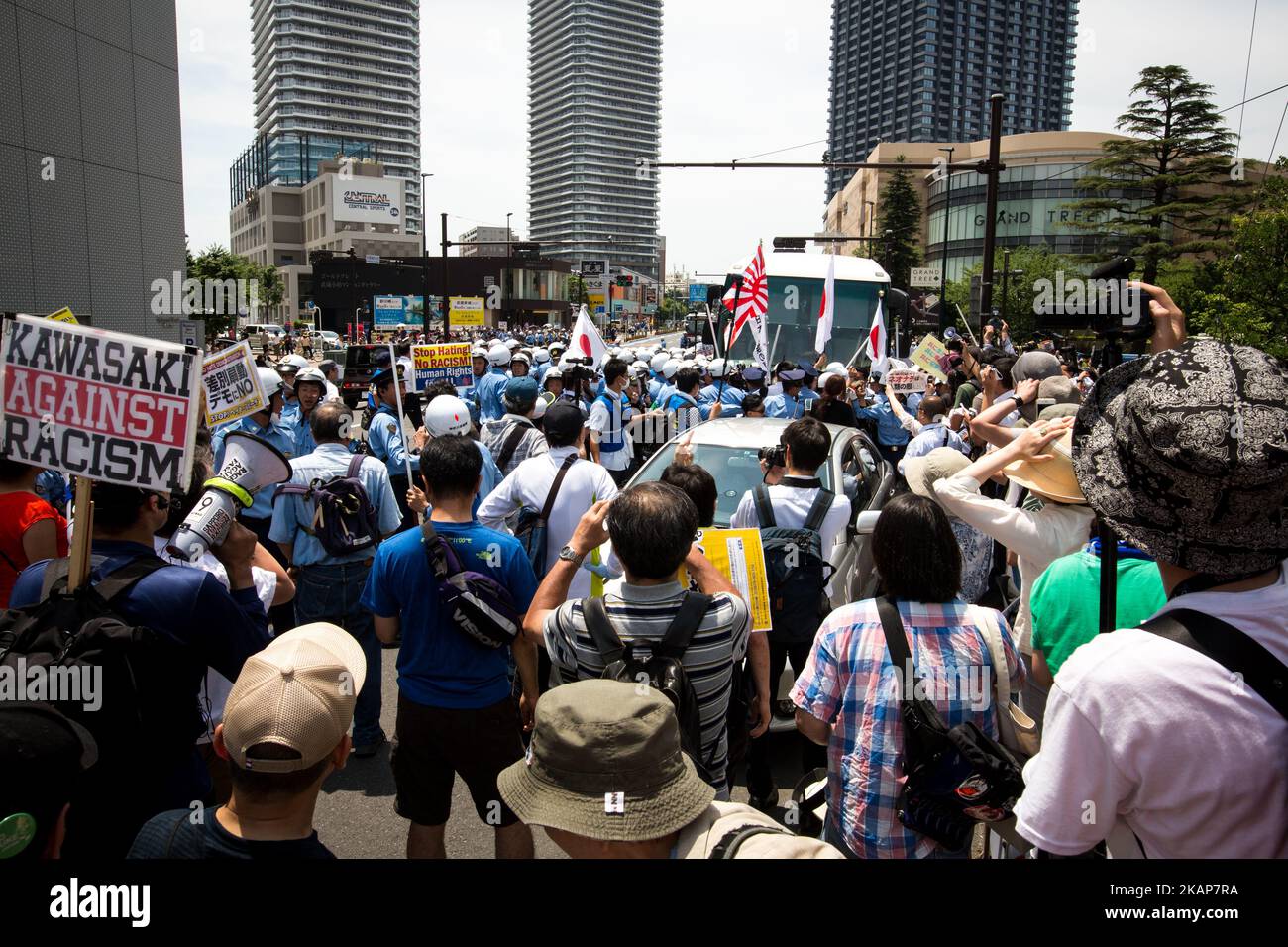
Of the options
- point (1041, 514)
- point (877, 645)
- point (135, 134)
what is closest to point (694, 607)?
point (877, 645)

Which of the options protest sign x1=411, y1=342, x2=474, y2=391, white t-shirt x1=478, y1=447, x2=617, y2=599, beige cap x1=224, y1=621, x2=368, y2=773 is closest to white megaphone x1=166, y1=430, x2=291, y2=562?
beige cap x1=224, y1=621, x2=368, y2=773

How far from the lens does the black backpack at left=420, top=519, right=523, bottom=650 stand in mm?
3541

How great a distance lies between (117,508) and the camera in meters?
2.83

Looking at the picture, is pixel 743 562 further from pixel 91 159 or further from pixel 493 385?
pixel 91 159

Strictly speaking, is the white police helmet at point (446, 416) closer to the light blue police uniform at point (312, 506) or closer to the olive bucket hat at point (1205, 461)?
the light blue police uniform at point (312, 506)

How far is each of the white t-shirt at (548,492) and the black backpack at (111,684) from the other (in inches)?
92.5

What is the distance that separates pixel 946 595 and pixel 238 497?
2.55 metres

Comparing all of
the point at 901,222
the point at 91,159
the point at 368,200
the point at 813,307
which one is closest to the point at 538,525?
the point at 813,307

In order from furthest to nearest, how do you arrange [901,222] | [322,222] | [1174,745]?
[322,222], [901,222], [1174,745]

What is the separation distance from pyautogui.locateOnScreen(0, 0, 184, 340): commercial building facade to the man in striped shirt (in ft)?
43.1

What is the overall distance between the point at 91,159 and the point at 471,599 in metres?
17.7

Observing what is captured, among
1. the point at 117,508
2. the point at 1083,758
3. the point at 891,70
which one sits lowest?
the point at 1083,758

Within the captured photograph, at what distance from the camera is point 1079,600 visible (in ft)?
9.00

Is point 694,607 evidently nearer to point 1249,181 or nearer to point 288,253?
point 1249,181
